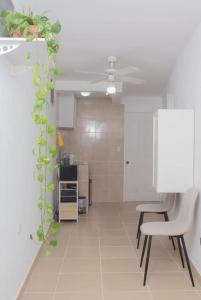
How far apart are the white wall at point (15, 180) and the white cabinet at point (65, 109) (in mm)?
2929

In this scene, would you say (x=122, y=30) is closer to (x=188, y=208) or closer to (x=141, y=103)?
(x=188, y=208)

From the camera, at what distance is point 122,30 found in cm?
312

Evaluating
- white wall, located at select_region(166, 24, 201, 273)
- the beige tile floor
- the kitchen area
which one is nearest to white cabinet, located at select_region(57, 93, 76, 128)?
the kitchen area

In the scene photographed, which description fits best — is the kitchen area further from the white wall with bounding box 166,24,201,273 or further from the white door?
the white wall with bounding box 166,24,201,273

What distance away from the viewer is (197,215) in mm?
2971

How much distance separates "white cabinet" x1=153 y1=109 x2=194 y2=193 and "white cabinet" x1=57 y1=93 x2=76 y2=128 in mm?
2972

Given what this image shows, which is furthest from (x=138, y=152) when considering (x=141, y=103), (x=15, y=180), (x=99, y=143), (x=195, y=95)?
(x=15, y=180)

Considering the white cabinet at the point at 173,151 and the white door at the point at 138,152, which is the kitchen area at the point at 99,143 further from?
the white cabinet at the point at 173,151

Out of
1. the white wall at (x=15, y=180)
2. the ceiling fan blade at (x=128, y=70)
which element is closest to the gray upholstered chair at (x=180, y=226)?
the white wall at (x=15, y=180)

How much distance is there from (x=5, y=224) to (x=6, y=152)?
0.49 meters

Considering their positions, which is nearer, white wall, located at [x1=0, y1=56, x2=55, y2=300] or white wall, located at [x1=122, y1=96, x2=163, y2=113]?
white wall, located at [x1=0, y1=56, x2=55, y2=300]

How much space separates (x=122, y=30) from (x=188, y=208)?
197 centimetres

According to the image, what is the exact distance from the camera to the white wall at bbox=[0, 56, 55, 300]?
6.43ft

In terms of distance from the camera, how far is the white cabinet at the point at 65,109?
5879mm
